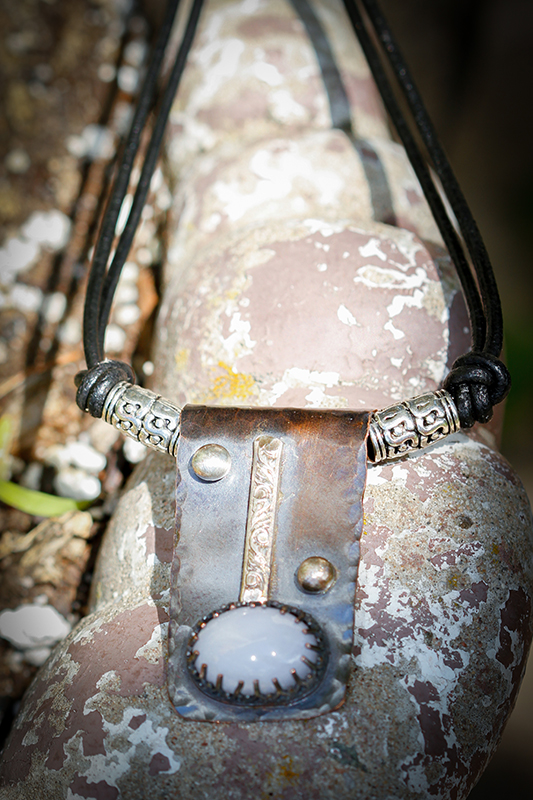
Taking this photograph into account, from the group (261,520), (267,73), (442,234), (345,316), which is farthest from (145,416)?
(267,73)

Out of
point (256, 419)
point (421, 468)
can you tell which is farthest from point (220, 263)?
point (421, 468)

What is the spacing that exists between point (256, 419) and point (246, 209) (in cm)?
45

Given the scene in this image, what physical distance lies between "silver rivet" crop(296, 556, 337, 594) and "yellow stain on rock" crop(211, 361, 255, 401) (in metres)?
0.26

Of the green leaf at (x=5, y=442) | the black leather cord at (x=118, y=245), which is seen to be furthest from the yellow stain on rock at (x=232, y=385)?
the green leaf at (x=5, y=442)

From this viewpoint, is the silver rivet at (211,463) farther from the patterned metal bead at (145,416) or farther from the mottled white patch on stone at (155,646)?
the mottled white patch on stone at (155,646)

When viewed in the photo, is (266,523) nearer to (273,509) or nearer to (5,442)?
(273,509)

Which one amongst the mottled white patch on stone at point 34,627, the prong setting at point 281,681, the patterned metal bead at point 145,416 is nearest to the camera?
the prong setting at point 281,681

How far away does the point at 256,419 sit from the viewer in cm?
67

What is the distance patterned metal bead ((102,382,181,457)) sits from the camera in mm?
691

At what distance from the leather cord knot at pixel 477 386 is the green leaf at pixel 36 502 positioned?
651mm

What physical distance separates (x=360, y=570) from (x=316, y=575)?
8 centimetres

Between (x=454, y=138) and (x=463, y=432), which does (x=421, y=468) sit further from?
(x=454, y=138)

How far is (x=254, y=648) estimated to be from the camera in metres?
0.59

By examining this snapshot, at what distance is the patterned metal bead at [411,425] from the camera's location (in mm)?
655
